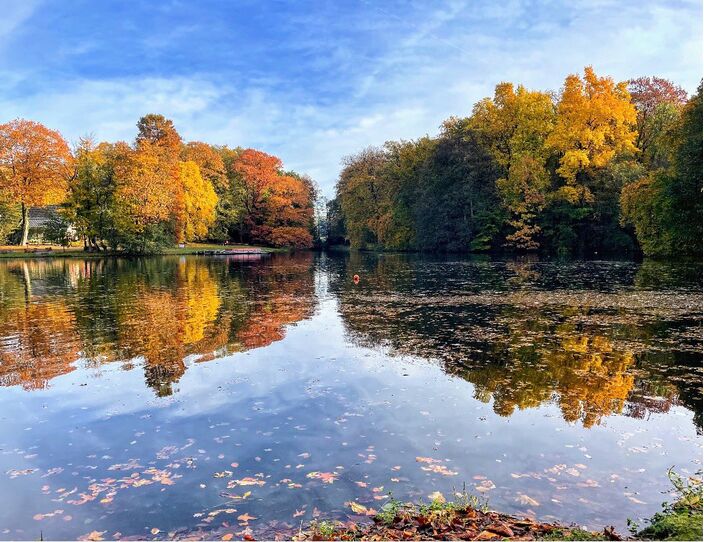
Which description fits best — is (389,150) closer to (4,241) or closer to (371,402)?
(4,241)

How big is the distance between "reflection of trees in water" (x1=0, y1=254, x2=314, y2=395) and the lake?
4.1 inches

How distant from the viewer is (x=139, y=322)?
1627 centimetres

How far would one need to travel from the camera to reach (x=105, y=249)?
60938 millimetres

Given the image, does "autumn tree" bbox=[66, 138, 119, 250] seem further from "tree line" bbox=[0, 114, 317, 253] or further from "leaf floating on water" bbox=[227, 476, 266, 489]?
"leaf floating on water" bbox=[227, 476, 266, 489]

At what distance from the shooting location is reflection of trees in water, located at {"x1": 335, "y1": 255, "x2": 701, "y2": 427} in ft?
28.5

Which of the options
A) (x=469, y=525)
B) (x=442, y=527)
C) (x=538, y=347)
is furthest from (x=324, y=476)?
(x=538, y=347)

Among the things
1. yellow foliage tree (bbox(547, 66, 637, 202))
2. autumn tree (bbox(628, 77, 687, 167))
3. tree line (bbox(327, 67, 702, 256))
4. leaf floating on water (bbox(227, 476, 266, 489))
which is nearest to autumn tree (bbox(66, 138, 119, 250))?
tree line (bbox(327, 67, 702, 256))

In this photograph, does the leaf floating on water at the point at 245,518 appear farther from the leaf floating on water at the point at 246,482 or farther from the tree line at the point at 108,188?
the tree line at the point at 108,188

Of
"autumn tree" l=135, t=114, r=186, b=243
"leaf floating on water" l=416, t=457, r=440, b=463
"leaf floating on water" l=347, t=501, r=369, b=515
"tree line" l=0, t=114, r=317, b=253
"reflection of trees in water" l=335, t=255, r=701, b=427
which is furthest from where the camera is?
"autumn tree" l=135, t=114, r=186, b=243

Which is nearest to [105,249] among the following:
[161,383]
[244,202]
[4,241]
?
[4,241]

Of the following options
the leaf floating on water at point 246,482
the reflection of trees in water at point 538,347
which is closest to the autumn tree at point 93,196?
the reflection of trees in water at point 538,347

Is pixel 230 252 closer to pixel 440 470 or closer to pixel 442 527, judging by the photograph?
pixel 440 470

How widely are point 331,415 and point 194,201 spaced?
209 ft

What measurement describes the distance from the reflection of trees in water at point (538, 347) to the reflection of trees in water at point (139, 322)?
3107 mm
